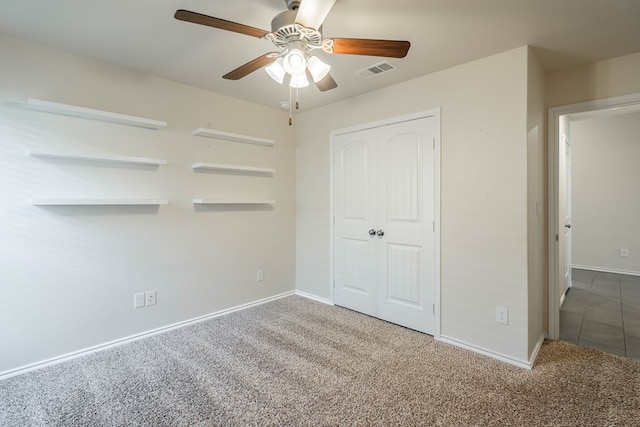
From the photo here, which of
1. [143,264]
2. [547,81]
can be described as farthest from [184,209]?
[547,81]

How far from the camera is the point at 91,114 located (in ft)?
8.07

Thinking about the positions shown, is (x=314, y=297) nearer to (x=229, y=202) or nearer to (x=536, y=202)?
(x=229, y=202)

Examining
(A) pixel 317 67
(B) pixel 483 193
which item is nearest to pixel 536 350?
(B) pixel 483 193

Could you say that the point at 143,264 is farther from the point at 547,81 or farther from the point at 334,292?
the point at 547,81

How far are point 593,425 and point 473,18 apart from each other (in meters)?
2.46

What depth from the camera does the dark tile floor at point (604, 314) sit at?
109 inches

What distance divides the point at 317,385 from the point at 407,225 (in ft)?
5.38

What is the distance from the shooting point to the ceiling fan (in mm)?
1469

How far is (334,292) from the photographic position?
370 centimetres

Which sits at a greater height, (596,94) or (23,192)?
(596,94)

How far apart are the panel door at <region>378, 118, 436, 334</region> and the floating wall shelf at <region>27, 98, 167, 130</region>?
219cm

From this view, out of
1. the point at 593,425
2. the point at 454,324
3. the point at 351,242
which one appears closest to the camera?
the point at 593,425

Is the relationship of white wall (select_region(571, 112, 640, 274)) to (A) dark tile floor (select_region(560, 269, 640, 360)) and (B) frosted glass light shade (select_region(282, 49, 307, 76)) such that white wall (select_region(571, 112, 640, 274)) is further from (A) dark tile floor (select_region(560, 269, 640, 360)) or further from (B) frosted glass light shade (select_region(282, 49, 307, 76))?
(B) frosted glass light shade (select_region(282, 49, 307, 76))

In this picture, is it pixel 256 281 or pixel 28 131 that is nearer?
pixel 28 131
